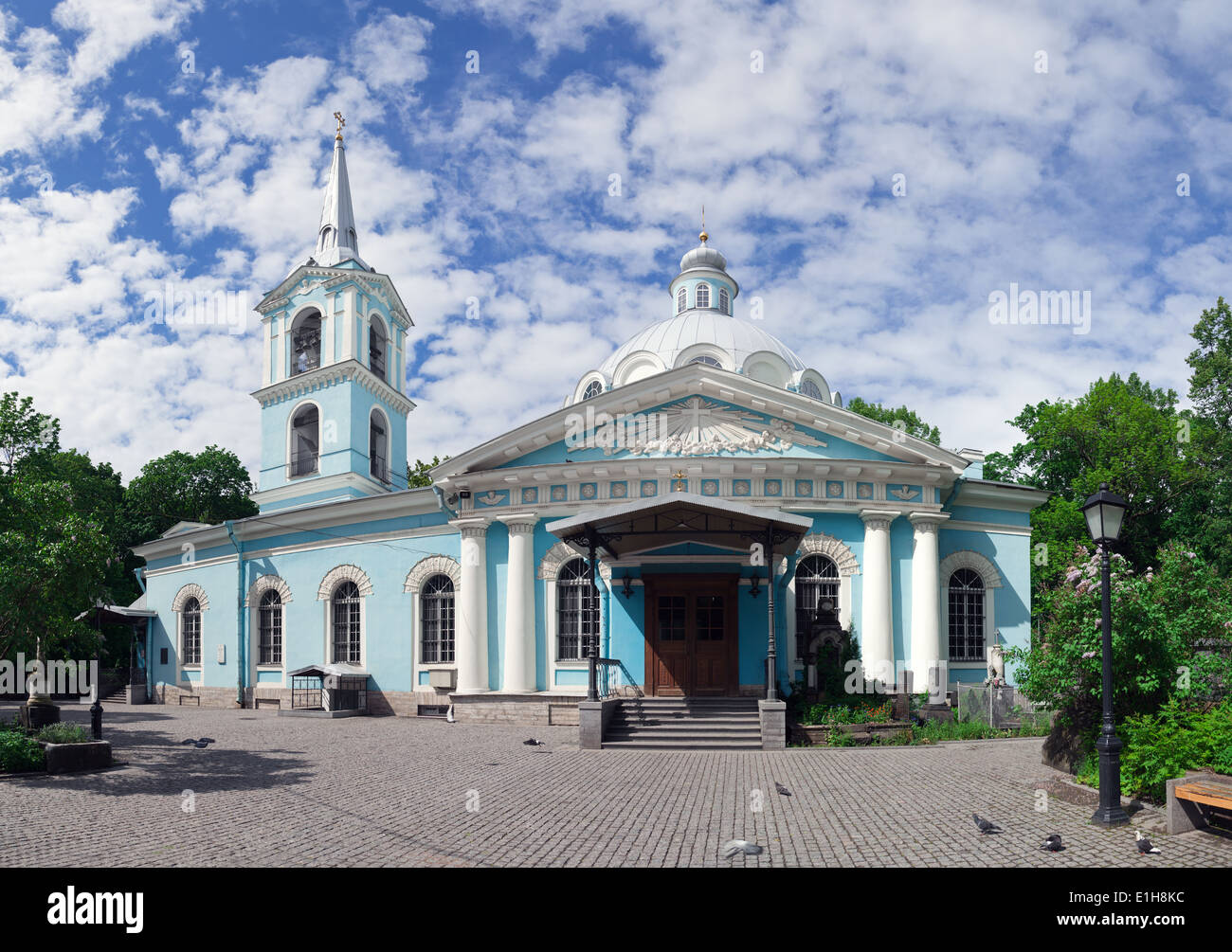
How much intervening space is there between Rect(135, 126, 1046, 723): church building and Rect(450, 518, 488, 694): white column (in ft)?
0.15

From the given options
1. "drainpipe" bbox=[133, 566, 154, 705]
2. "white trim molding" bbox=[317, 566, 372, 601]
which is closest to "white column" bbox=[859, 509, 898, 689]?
"white trim molding" bbox=[317, 566, 372, 601]

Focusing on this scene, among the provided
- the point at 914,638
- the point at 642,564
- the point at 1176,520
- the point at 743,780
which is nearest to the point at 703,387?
the point at 642,564

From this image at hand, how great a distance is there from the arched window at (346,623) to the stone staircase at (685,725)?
946 cm

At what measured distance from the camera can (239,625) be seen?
25.7m

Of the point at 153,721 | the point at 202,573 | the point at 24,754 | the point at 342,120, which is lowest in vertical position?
the point at 153,721

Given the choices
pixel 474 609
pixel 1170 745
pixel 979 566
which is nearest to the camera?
pixel 1170 745

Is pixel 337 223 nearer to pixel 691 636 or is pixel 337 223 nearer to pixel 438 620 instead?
pixel 438 620

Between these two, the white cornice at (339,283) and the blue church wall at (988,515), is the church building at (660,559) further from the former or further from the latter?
the white cornice at (339,283)

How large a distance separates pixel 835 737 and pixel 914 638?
425cm

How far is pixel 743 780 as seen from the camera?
11953mm

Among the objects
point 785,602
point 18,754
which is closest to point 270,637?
point 18,754

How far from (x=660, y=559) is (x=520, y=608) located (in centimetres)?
341

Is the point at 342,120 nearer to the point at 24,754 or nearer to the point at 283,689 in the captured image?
the point at 283,689

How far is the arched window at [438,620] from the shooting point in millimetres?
22172
